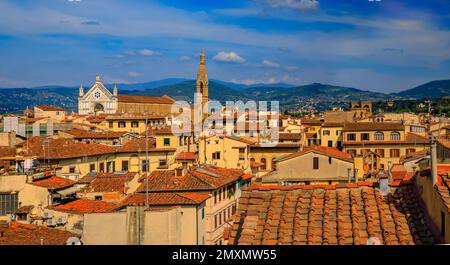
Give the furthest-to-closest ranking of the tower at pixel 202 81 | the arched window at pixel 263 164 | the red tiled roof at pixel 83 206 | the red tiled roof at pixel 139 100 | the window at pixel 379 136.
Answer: the red tiled roof at pixel 139 100 < the tower at pixel 202 81 < the window at pixel 379 136 < the arched window at pixel 263 164 < the red tiled roof at pixel 83 206

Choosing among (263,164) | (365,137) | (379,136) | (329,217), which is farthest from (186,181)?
(379,136)

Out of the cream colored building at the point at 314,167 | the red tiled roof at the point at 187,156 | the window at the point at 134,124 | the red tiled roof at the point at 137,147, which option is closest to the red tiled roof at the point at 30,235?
the cream colored building at the point at 314,167

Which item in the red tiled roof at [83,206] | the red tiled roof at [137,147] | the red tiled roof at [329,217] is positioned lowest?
the red tiled roof at [83,206]

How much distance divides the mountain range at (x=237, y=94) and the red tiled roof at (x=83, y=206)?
29690 mm

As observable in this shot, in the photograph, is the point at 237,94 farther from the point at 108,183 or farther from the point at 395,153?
the point at 108,183

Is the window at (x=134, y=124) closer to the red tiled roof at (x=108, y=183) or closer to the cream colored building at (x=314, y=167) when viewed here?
the cream colored building at (x=314, y=167)

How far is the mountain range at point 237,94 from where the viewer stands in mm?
68750

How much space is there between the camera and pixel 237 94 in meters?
125

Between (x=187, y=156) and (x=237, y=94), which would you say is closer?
(x=187, y=156)

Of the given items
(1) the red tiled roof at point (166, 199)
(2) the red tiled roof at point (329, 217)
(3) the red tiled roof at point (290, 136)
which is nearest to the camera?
(2) the red tiled roof at point (329, 217)

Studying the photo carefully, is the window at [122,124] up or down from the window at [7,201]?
up

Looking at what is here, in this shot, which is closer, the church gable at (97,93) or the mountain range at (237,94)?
the mountain range at (237,94)

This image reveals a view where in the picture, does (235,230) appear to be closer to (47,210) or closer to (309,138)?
(47,210)

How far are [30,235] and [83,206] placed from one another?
13.7 feet
